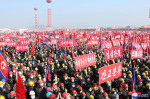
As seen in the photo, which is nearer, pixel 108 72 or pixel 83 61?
pixel 108 72

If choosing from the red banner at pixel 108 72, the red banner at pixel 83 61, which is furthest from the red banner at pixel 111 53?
the red banner at pixel 108 72

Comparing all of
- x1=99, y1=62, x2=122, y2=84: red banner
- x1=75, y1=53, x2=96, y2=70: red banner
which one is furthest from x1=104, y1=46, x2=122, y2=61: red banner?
x1=99, y1=62, x2=122, y2=84: red banner

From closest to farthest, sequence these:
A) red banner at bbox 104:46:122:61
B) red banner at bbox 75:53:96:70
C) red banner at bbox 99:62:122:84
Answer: red banner at bbox 99:62:122:84, red banner at bbox 75:53:96:70, red banner at bbox 104:46:122:61

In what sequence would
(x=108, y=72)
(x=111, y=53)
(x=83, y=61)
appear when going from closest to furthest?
(x=108, y=72) < (x=83, y=61) < (x=111, y=53)

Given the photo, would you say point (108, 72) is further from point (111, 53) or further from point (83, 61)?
point (111, 53)

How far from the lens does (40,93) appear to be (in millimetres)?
5500

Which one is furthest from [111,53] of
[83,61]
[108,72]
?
[108,72]

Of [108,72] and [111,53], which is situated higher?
[111,53]

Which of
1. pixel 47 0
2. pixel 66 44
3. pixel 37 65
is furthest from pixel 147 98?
pixel 47 0

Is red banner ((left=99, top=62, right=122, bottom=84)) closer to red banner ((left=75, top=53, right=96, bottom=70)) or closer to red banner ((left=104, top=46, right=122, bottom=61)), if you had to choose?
red banner ((left=75, top=53, right=96, bottom=70))

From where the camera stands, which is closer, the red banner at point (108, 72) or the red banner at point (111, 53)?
the red banner at point (108, 72)

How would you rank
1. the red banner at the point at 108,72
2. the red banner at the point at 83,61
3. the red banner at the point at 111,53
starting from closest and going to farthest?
the red banner at the point at 108,72 → the red banner at the point at 83,61 → the red banner at the point at 111,53

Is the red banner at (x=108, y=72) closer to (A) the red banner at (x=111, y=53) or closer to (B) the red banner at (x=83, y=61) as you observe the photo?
(B) the red banner at (x=83, y=61)

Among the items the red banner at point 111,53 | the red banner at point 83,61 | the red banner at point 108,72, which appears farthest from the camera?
the red banner at point 111,53
